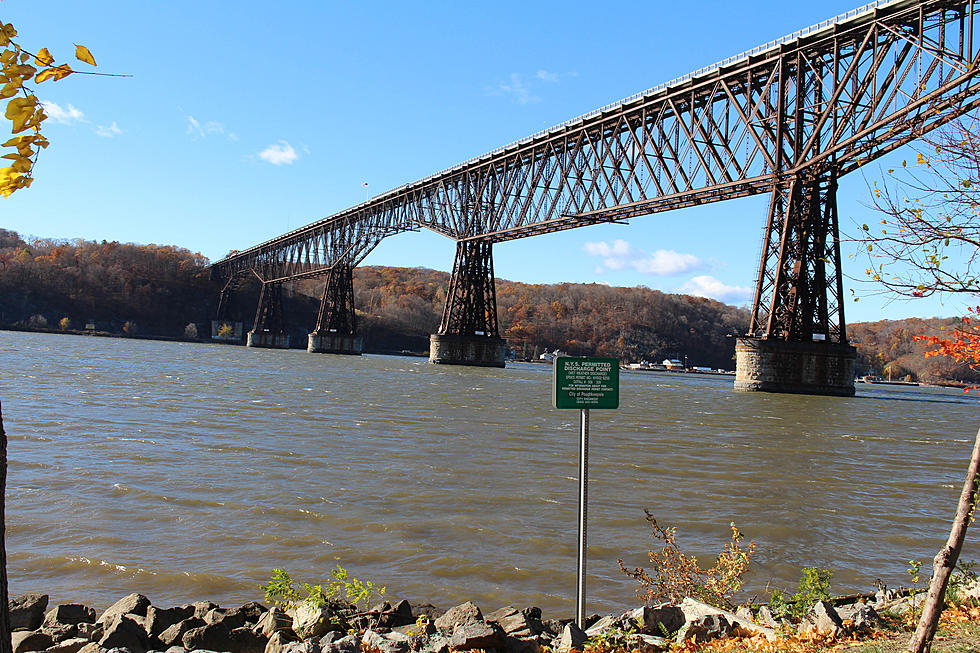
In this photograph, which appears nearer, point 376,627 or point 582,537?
point 582,537

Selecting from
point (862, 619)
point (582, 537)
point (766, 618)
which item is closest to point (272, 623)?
point (582, 537)

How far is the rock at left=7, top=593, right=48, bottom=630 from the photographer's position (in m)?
5.20

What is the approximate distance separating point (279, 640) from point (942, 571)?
160 inches

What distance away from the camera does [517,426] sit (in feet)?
64.1

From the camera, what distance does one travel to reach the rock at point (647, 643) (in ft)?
15.9

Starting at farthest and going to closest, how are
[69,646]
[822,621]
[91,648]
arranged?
[822,621]
[69,646]
[91,648]

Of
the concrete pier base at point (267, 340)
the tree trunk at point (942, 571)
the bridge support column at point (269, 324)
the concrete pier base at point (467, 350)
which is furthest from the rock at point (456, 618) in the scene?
the concrete pier base at point (267, 340)

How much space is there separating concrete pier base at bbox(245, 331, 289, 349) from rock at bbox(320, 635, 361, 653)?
396ft

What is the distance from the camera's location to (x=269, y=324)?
124 metres

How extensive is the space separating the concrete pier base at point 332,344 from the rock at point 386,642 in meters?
92.0

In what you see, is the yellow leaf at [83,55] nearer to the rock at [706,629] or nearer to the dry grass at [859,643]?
the dry grass at [859,643]

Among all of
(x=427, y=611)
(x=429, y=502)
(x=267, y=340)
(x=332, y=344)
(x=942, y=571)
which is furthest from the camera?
(x=267, y=340)

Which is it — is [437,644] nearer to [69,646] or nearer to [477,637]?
[477,637]

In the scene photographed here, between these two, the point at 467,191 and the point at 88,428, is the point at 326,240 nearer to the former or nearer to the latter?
the point at 467,191
